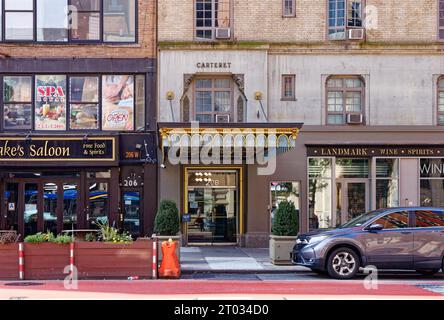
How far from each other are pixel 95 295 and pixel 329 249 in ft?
19.2

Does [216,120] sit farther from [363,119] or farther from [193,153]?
[363,119]

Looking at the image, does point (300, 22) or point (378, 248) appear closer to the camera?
point (378, 248)

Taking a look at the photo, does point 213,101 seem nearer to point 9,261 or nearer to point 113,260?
point 113,260

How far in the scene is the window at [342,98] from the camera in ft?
77.0

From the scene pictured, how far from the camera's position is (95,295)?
41.0 ft

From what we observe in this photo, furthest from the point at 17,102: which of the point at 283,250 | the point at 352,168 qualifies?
the point at 352,168

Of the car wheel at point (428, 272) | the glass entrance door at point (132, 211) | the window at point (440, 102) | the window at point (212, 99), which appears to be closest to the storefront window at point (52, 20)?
the window at point (212, 99)

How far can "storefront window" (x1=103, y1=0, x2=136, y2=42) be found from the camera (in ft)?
77.4

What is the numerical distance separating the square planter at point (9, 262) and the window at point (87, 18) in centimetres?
996

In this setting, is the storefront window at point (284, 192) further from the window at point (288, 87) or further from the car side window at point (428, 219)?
the car side window at point (428, 219)

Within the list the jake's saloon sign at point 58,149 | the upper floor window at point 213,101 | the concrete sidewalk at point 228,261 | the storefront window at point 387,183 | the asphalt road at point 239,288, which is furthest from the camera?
the storefront window at point 387,183

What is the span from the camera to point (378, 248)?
15859 mm

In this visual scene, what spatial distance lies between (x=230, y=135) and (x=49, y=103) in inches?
287

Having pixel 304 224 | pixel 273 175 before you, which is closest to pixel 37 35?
pixel 273 175
